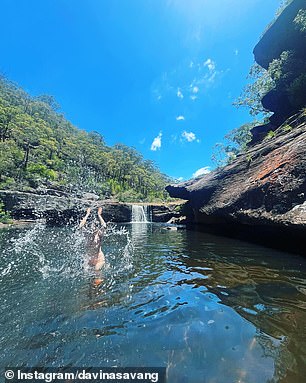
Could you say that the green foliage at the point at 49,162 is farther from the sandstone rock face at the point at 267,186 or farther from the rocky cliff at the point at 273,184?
the sandstone rock face at the point at 267,186

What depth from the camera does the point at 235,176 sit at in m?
12.9

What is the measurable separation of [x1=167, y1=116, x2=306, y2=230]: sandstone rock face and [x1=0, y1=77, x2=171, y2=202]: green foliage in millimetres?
29843

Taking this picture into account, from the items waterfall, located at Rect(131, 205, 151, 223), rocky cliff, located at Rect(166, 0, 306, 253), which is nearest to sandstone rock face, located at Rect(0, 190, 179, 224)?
waterfall, located at Rect(131, 205, 151, 223)

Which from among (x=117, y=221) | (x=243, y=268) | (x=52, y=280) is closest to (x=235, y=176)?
(x=243, y=268)

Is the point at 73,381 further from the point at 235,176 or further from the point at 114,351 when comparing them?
the point at 235,176

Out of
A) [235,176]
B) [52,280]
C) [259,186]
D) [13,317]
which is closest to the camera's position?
[13,317]

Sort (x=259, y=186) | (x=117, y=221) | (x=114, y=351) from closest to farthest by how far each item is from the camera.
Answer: (x=114, y=351) < (x=259, y=186) < (x=117, y=221)

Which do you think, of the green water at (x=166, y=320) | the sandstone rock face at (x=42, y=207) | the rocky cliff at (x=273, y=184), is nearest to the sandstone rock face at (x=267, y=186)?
the rocky cliff at (x=273, y=184)

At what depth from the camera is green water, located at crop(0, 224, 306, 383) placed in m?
2.49

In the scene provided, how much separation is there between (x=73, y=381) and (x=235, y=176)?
1231 centimetres

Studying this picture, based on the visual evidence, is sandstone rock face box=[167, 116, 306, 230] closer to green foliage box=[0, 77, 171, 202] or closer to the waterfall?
the waterfall

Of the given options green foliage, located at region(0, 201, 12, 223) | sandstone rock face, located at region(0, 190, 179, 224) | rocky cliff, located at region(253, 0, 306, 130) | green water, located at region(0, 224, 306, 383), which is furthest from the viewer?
sandstone rock face, located at region(0, 190, 179, 224)

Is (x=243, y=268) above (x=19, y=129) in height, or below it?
below

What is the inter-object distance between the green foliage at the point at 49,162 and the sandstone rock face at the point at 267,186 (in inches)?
1175
